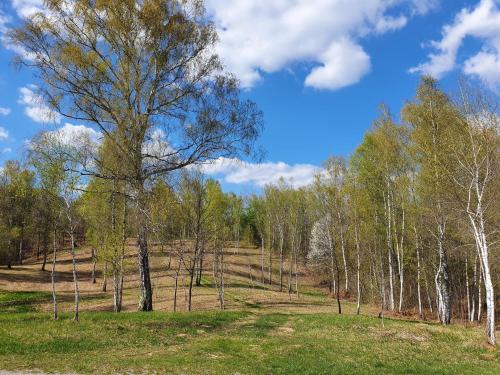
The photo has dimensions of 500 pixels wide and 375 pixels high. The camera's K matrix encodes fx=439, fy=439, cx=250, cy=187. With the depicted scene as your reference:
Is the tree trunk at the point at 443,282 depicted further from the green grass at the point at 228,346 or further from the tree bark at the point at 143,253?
the tree bark at the point at 143,253

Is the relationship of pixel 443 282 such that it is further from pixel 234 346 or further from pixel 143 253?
pixel 143 253

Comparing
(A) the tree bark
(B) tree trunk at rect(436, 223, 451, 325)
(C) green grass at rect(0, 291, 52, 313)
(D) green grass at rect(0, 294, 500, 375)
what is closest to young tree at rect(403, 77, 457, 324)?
(B) tree trunk at rect(436, 223, 451, 325)

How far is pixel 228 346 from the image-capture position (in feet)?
45.2

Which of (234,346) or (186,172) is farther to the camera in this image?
(186,172)

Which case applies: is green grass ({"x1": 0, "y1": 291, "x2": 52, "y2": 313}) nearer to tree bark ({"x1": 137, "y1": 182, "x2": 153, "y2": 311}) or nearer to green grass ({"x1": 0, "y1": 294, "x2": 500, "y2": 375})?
tree bark ({"x1": 137, "y1": 182, "x2": 153, "y2": 311})

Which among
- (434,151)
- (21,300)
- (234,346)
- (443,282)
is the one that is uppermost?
(434,151)

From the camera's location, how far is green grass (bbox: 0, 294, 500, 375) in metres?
11.1

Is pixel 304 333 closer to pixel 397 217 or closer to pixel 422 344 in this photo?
pixel 422 344

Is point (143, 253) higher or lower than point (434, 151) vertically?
lower

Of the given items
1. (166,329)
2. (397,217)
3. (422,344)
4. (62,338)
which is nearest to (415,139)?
(397,217)

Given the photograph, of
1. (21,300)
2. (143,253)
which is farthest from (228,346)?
(21,300)

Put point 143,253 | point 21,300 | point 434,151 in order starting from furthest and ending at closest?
1. point 21,300
2. point 434,151
3. point 143,253

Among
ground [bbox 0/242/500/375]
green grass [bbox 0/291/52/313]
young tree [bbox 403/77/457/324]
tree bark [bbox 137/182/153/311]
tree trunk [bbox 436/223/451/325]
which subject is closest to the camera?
ground [bbox 0/242/500/375]

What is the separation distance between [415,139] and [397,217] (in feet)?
33.1
